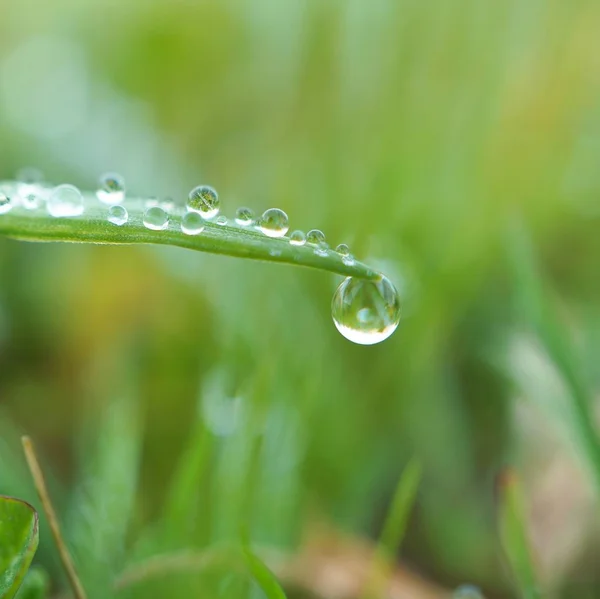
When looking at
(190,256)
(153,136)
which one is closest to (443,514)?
(190,256)

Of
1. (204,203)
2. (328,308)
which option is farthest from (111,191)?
(328,308)

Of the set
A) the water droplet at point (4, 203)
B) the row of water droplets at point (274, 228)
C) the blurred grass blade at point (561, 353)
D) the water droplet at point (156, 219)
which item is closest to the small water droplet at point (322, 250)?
the row of water droplets at point (274, 228)

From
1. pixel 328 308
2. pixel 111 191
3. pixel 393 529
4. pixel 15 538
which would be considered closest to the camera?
pixel 15 538

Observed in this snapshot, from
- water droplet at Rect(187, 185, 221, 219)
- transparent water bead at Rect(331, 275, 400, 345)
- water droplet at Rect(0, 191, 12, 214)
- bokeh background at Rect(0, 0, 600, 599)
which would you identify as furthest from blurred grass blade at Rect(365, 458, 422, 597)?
water droplet at Rect(0, 191, 12, 214)

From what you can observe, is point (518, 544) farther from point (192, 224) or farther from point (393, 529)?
point (192, 224)

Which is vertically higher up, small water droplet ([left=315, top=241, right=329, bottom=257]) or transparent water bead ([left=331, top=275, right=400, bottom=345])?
small water droplet ([left=315, top=241, right=329, bottom=257])

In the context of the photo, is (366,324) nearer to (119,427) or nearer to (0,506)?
(0,506)

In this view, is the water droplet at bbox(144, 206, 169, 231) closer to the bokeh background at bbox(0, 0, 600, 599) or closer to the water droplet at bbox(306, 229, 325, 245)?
the water droplet at bbox(306, 229, 325, 245)
